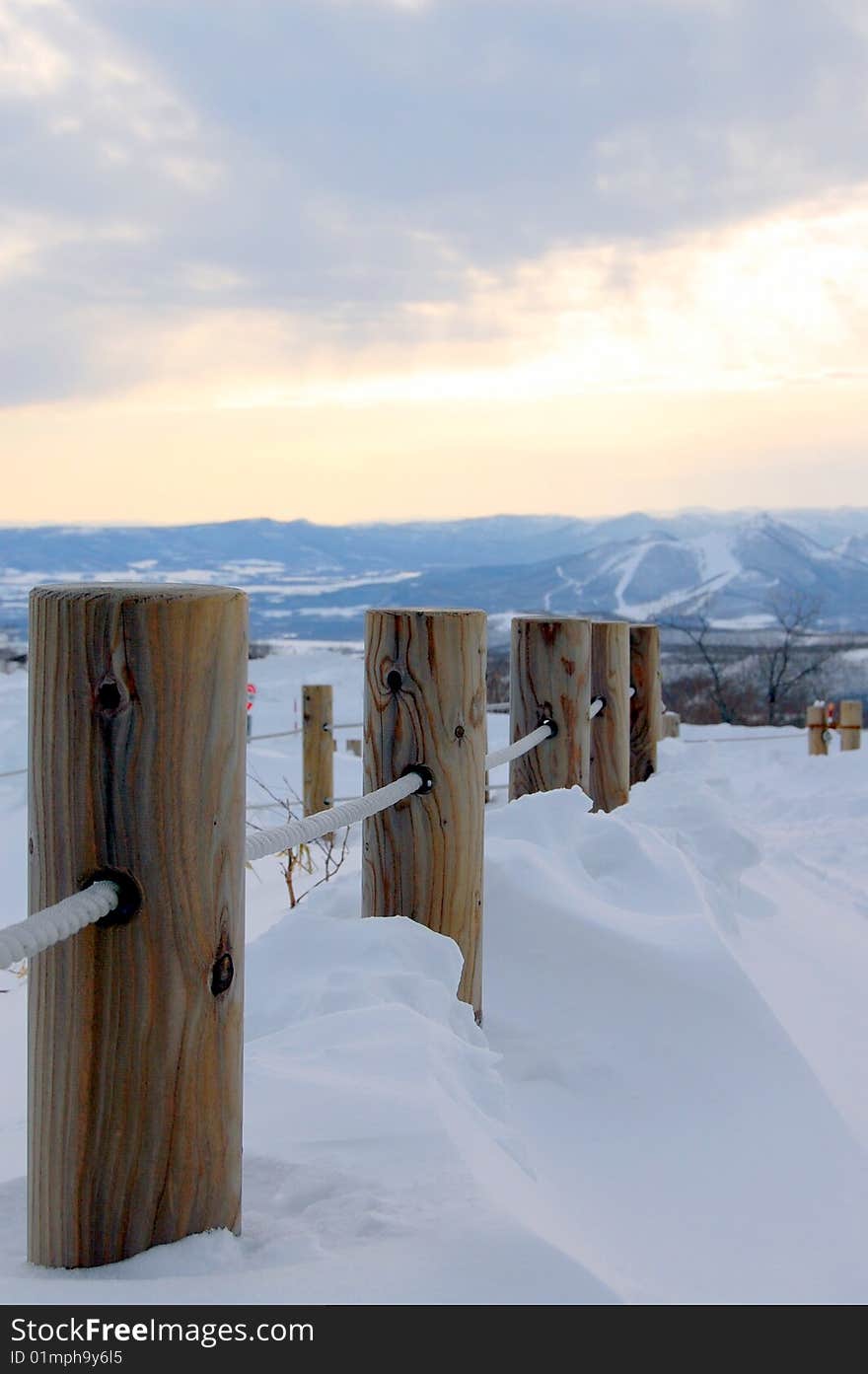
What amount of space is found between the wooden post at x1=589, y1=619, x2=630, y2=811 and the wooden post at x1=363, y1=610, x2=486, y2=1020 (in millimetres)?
2147

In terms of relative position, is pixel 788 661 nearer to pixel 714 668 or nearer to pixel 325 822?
pixel 714 668

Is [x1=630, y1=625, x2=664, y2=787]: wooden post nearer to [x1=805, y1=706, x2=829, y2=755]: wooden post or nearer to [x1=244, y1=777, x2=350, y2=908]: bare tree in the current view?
[x1=244, y1=777, x2=350, y2=908]: bare tree

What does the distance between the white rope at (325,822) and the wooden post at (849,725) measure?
434 inches

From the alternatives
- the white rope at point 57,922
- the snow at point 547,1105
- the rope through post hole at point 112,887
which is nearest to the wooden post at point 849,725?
the snow at point 547,1105

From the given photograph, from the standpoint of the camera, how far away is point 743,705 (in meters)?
46.9

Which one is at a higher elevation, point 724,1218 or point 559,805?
point 559,805

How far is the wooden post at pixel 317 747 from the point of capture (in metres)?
8.40

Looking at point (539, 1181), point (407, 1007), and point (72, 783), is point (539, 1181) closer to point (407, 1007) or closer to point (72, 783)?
point (407, 1007)

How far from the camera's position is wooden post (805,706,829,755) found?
1357 cm

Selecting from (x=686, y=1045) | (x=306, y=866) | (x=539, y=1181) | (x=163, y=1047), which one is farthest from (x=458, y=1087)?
(x=306, y=866)

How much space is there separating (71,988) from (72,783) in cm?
22

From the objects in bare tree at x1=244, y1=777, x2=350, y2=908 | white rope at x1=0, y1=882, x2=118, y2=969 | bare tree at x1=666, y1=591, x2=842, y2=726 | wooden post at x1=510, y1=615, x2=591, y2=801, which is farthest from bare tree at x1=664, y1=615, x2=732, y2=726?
white rope at x1=0, y1=882, x2=118, y2=969

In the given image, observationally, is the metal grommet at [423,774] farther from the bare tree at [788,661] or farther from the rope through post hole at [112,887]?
the bare tree at [788,661]

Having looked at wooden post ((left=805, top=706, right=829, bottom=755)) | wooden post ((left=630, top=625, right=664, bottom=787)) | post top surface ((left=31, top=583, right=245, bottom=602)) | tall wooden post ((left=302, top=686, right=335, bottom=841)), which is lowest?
wooden post ((left=805, top=706, right=829, bottom=755))
